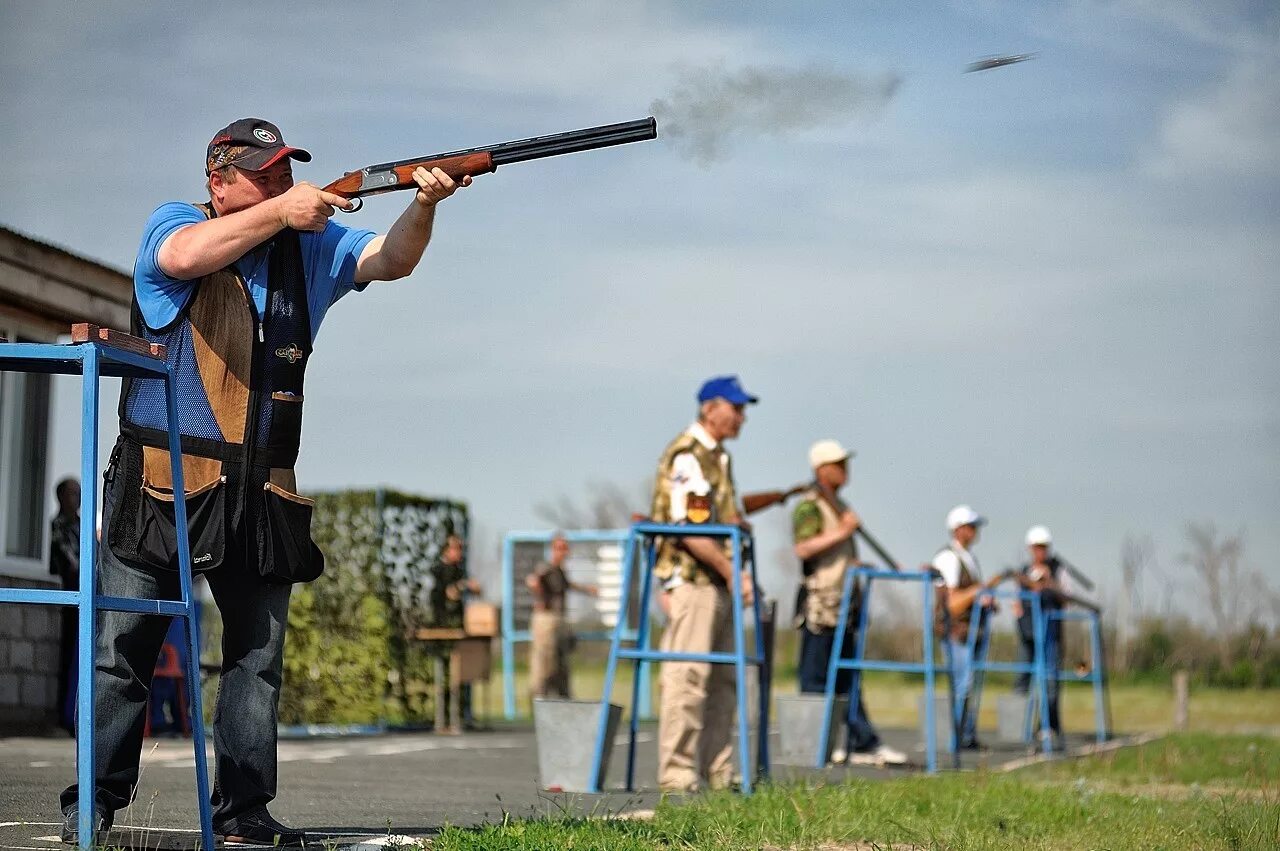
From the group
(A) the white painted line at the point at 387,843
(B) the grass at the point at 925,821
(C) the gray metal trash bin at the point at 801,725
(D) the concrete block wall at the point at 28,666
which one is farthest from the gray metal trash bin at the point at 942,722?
(A) the white painted line at the point at 387,843

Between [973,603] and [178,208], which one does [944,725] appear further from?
[178,208]

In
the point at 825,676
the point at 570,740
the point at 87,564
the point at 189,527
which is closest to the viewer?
the point at 87,564

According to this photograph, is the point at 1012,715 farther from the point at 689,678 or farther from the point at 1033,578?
the point at 689,678

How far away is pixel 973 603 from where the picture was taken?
45.2 ft

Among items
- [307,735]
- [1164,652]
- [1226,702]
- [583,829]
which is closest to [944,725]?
[307,735]

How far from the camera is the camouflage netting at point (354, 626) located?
14938 millimetres

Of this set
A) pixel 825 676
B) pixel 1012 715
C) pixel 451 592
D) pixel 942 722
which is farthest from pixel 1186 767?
pixel 451 592

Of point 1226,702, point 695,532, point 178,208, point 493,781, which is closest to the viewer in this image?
point 178,208

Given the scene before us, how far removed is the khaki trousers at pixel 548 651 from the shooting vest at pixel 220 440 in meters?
13.7

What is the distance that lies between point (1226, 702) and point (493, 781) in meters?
20.0

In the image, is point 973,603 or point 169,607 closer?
point 169,607

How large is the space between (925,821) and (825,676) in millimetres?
5332

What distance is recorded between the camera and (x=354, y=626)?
49.9 ft

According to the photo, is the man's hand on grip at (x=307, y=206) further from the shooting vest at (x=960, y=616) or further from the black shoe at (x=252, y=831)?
the shooting vest at (x=960, y=616)
